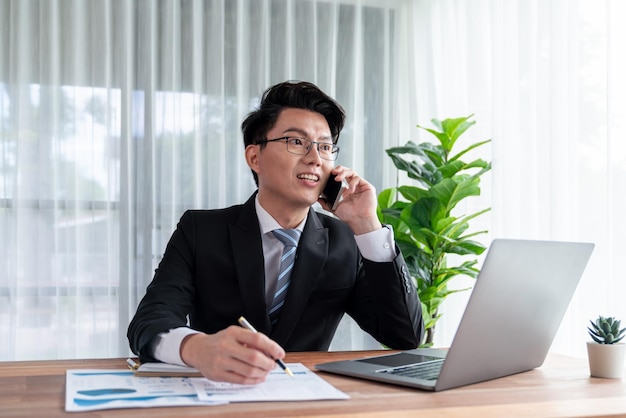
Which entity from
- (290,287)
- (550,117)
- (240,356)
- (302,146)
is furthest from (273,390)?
(550,117)

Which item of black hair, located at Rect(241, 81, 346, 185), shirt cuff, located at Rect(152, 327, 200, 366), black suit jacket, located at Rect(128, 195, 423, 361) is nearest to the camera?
shirt cuff, located at Rect(152, 327, 200, 366)

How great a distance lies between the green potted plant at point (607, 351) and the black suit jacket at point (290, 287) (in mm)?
470

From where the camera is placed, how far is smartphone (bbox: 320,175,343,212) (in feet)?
6.32

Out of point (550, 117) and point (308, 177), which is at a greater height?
point (550, 117)

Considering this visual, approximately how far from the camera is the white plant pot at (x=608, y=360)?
1393 millimetres

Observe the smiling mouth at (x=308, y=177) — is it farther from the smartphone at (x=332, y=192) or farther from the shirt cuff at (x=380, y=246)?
the shirt cuff at (x=380, y=246)

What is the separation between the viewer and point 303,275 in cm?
185

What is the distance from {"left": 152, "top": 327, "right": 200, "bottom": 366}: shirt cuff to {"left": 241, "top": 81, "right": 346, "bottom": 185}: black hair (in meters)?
0.82

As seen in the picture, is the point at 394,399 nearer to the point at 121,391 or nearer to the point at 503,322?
the point at 503,322

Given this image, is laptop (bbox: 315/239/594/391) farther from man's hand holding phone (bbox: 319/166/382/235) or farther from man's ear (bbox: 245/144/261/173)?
man's ear (bbox: 245/144/261/173)

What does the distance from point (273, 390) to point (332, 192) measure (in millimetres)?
874

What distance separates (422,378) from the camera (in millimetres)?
1277

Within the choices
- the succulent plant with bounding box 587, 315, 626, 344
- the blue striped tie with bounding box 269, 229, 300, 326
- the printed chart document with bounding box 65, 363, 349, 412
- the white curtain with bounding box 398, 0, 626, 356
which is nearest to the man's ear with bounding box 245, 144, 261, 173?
the blue striped tie with bounding box 269, 229, 300, 326

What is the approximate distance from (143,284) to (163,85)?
40.5 inches
